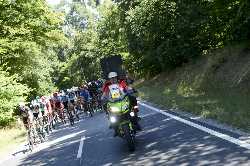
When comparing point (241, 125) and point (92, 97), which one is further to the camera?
point (92, 97)

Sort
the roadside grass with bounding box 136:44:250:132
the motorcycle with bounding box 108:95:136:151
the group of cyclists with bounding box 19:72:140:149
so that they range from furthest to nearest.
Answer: the group of cyclists with bounding box 19:72:140:149, the roadside grass with bounding box 136:44:250:132, the motorcycle with bounding box 108:95:136:151

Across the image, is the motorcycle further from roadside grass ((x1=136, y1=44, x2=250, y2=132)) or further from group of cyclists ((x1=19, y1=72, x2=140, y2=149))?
group of cyclists ((x1=19, y1=72, x2=140, y2=149))

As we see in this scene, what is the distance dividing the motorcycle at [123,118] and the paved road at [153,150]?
1.24ft

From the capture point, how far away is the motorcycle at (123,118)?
1173cm

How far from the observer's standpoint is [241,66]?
72.8 feet

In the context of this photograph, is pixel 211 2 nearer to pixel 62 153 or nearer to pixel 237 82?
pixel 237 82

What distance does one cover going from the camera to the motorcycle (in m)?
11.7

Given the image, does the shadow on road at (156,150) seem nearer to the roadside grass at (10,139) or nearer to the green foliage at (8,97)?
the roadside grass at (10,139)

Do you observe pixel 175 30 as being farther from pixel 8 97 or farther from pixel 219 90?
pixel 219 90

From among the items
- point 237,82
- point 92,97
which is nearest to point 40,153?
point 237,82

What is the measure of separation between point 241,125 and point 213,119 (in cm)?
214

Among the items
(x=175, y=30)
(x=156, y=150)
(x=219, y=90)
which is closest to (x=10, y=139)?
(x=219, y=90)

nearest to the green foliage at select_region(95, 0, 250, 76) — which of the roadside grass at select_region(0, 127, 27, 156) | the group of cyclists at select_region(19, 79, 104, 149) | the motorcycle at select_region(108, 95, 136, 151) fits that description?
the group of cyclists at select_region(19, 79, 104, 149)

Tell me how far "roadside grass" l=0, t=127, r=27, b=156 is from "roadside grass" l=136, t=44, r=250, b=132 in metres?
6.80
